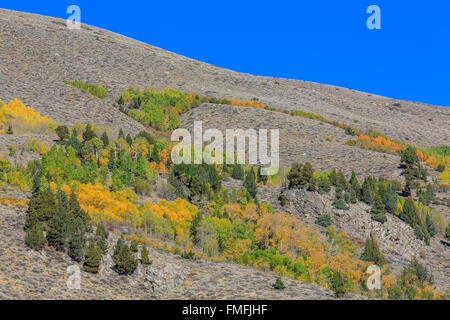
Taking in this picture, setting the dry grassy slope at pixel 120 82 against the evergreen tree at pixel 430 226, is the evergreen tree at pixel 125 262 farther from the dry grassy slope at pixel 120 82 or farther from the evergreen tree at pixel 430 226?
the dry grassy slope at pixel 120 82

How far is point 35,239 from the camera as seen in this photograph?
86.9 ft

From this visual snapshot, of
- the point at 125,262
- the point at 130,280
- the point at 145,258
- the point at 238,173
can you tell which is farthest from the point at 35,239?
the point at 238,173

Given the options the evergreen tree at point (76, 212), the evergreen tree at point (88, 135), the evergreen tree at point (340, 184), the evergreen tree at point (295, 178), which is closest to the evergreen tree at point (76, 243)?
the evergreen tree at point (76, 212)

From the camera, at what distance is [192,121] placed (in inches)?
2584

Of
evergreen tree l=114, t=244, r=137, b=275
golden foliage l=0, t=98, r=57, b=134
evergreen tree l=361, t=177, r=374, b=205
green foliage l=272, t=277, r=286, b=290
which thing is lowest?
green foliage l=272, t=277, r=286, b=290

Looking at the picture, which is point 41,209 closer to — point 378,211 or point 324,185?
point 324,185

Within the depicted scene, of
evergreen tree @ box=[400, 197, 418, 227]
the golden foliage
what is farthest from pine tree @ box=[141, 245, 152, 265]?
the golden foliage

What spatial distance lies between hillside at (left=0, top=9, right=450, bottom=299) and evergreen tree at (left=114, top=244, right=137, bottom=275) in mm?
365

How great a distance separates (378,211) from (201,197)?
12.8m

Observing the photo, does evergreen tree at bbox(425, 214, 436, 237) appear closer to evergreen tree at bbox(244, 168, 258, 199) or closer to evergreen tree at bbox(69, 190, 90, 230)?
evergreen tree at bbox(244, 168, 258, 199)

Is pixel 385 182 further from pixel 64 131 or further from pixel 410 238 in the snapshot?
pixel 64 131

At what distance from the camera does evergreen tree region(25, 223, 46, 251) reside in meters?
26.4

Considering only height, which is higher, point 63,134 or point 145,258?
point 63,134
